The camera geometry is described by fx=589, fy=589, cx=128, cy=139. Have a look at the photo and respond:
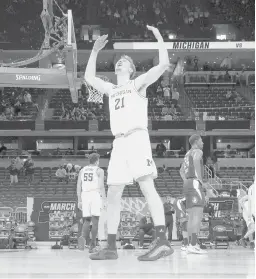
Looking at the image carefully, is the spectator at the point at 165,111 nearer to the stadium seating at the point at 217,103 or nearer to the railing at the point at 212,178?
the stadium seating at the point at 217,103

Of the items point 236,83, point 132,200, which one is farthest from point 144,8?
point 132,200

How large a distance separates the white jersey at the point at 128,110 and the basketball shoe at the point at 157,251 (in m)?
Result: 1.10

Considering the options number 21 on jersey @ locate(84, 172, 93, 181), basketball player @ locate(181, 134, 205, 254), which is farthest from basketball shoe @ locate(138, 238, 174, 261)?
number 21 on jersey @ locate(84, 172, 93, 181)

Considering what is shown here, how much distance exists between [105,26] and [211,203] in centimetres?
2719

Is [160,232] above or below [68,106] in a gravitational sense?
below

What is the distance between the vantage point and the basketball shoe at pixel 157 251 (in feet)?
17.0

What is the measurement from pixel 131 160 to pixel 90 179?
3658 millimetres

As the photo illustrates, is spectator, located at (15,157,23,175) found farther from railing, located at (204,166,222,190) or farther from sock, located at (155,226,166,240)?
sock, located at (155,226,166,240)

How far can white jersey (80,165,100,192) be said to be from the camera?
9.03 metres

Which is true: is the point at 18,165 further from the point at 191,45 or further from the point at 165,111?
the point at 191,45

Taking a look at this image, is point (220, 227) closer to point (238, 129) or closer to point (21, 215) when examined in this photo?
point (21, 215)

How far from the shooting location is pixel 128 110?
5602 millimetres

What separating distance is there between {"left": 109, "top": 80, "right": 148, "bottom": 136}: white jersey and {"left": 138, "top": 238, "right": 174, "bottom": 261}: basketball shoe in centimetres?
110

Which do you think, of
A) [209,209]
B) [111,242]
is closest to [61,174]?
[209,209]
